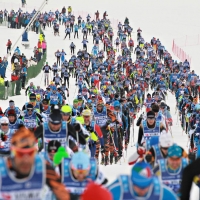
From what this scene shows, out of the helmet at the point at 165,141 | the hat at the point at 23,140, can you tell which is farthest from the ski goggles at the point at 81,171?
the helmet at the point at 165,141

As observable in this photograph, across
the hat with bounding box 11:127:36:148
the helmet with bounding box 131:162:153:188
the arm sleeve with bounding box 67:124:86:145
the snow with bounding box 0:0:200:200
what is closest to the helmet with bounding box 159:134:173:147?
the arm sleeve with bounding box 67:124:86:145

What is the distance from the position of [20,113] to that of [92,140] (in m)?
2.43

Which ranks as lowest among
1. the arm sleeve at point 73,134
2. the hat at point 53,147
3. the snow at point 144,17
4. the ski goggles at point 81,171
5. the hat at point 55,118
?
the ski goggles at point 81,171

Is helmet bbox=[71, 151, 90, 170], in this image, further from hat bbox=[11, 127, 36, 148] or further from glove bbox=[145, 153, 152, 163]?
glove bbox=[145, 153, 152, 163]

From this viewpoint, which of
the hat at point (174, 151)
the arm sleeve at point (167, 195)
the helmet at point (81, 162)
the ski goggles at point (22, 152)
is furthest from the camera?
the hat at point (174, 151)

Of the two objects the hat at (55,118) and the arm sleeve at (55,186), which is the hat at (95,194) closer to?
the arm sleeve at (55,186)

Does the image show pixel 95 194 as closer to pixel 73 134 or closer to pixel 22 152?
pixel 22 152

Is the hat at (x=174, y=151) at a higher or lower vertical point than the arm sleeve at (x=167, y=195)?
higher

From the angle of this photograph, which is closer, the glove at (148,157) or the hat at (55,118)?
the glove at (148,157)

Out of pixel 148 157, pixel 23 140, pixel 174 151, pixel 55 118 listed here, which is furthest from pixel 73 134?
pixel 23 140

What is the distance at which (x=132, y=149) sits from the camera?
1847 cm

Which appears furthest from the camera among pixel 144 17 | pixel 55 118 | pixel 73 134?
pixel 144 17

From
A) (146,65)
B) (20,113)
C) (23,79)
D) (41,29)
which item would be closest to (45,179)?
(20,113)

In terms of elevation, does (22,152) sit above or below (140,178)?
above
